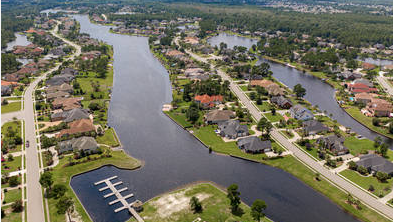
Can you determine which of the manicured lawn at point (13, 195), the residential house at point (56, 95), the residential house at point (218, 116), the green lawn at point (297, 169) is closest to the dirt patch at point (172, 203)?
the green lawn at point (297, 169)

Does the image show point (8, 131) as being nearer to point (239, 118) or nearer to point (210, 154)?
point (210, 154)

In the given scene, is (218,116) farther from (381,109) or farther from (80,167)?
(381,109)

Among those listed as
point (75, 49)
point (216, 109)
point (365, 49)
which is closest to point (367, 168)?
point (216, 109)

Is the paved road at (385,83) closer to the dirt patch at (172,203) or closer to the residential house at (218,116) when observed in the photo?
the residential house at (218,116)

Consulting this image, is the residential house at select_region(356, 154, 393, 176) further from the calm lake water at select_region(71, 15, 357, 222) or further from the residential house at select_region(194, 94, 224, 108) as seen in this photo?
the residential house at select_region(194, 94, 224, 108)

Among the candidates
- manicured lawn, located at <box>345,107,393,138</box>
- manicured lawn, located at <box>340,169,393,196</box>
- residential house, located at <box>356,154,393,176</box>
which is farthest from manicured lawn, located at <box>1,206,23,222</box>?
manicured lawn, located at <box>345,107,393,138</box>

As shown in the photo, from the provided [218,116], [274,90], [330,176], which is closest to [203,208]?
[330,176]
